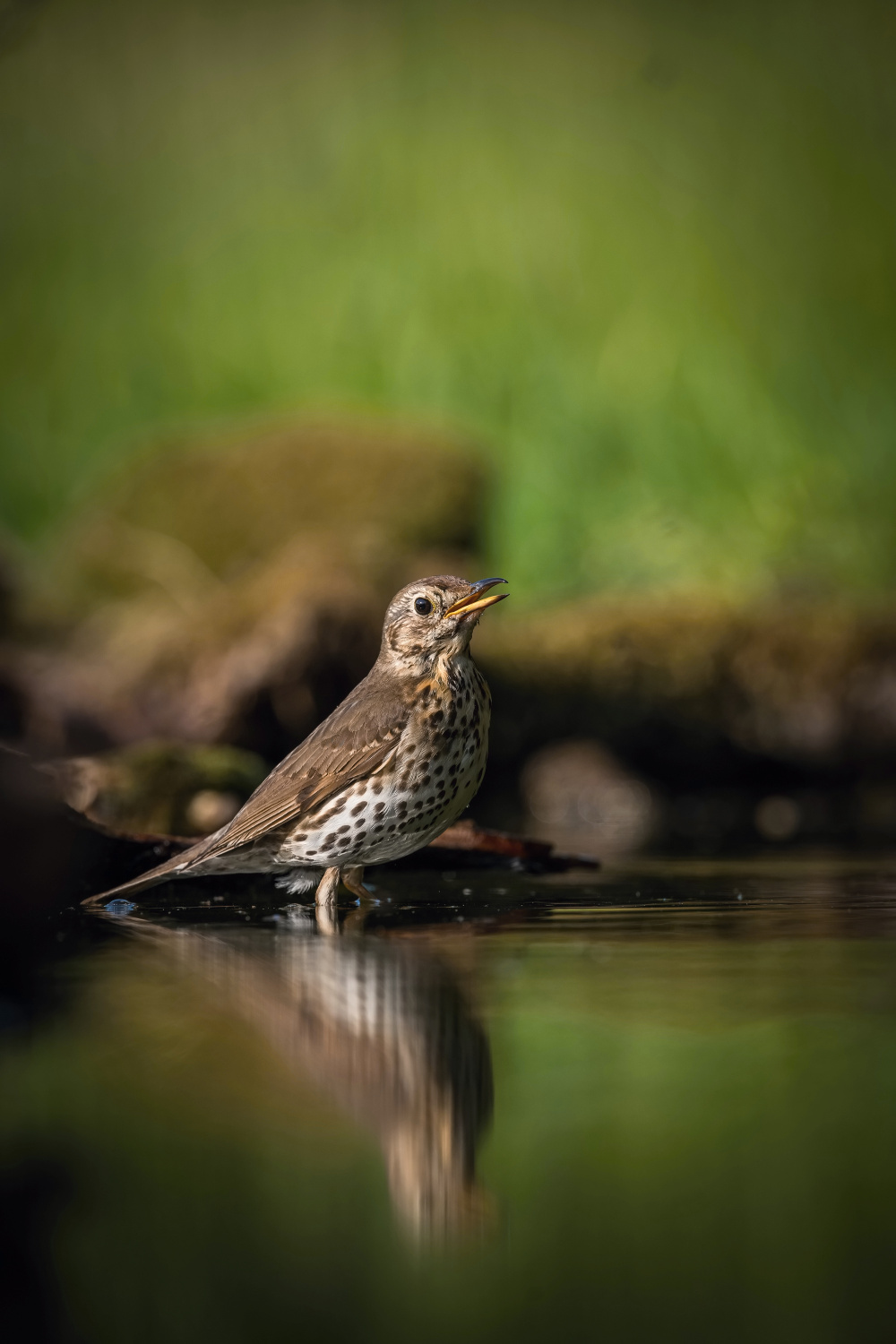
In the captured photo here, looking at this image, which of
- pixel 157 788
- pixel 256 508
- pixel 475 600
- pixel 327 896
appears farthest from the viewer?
pixel 256 508

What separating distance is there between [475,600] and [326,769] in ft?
2.51

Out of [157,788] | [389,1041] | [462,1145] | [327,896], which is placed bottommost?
[462,1145]

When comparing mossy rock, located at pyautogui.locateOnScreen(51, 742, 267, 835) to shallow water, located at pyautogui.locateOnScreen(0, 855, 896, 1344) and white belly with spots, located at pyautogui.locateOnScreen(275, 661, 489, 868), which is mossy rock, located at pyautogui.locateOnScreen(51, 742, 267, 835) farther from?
shallow water, located at pyautogui.locateOnScreen(0, 855, 896, 1344)

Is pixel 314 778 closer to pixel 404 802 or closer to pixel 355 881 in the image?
pixel 404 802

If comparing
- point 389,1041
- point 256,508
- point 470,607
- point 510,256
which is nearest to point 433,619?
point 470,607

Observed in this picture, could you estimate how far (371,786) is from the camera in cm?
429

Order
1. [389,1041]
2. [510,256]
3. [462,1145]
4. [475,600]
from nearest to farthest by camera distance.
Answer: [462,1145] < [389,1041] < [475,600] < [510,256]

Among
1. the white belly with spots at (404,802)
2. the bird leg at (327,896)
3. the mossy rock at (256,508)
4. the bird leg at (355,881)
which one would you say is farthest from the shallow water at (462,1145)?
the mossy rock at (256,508)

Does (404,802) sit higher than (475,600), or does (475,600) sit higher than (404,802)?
(475,600)

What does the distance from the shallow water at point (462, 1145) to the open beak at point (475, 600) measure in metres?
1.67

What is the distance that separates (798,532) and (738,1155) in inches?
Result: 418

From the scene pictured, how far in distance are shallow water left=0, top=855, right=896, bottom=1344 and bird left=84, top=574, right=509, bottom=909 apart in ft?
3.69

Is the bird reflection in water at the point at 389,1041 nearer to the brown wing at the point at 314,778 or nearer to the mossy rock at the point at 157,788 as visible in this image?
the brown wing at the point at 314,778

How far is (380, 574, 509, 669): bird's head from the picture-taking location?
4.71m
